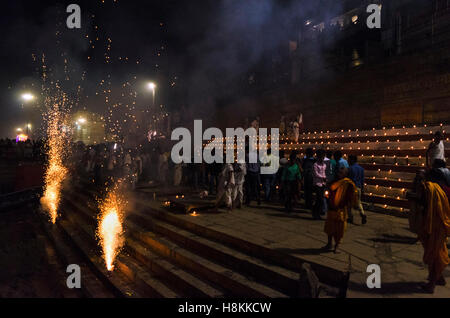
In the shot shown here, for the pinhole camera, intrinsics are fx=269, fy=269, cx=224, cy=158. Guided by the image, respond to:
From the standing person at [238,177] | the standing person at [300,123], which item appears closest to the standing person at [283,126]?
the standing person at [300,123]

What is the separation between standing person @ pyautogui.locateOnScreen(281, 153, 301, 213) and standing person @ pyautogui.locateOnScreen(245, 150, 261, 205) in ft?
3.39

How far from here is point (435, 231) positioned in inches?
137

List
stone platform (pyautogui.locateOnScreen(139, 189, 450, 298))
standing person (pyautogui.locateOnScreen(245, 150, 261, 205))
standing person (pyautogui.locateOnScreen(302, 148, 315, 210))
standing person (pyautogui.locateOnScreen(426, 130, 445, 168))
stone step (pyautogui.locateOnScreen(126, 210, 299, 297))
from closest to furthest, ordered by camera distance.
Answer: stone platform (pyautogui.locateOnScreen(139, 189, 450, 298)) < stone step (pyautogui.locateOnScreen(126, 210, 299, 297)) < standing person (pyautogui.locateOnScreen(426, 130, 445, 168)) < standing person (pyautogui.locateOnScreen(302, 148, 315, 210)) < standing person (pyautogui.locateOnScreen(245, 150, 261, 205))

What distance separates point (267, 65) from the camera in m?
19.2

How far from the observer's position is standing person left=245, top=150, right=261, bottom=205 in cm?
794

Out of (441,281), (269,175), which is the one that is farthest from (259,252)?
(269,175)

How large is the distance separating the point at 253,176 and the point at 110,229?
421 centimetres

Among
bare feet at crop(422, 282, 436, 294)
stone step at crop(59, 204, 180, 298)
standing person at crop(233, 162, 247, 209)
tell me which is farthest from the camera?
standing person at crop(233, 162, 247, 209)

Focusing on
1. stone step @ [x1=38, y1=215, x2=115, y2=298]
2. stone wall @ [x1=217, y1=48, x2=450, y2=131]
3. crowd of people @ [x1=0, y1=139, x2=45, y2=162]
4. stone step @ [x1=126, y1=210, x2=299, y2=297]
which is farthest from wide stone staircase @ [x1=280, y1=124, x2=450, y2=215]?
crowd of people @ [x1=0, y1=139, x2=45, y2=162]

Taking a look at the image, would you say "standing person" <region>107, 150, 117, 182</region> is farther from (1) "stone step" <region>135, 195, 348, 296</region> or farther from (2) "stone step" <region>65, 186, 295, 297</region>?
(1) "stone step" <region>135, 195, 348, 296</region>

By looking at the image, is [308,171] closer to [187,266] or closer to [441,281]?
[441,281]

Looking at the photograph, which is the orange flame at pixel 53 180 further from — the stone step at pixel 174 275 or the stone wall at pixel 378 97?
the stone wall at pixel 378 97

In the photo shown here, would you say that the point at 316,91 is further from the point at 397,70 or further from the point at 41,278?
the point at 41,278

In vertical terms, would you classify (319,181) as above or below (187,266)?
above
